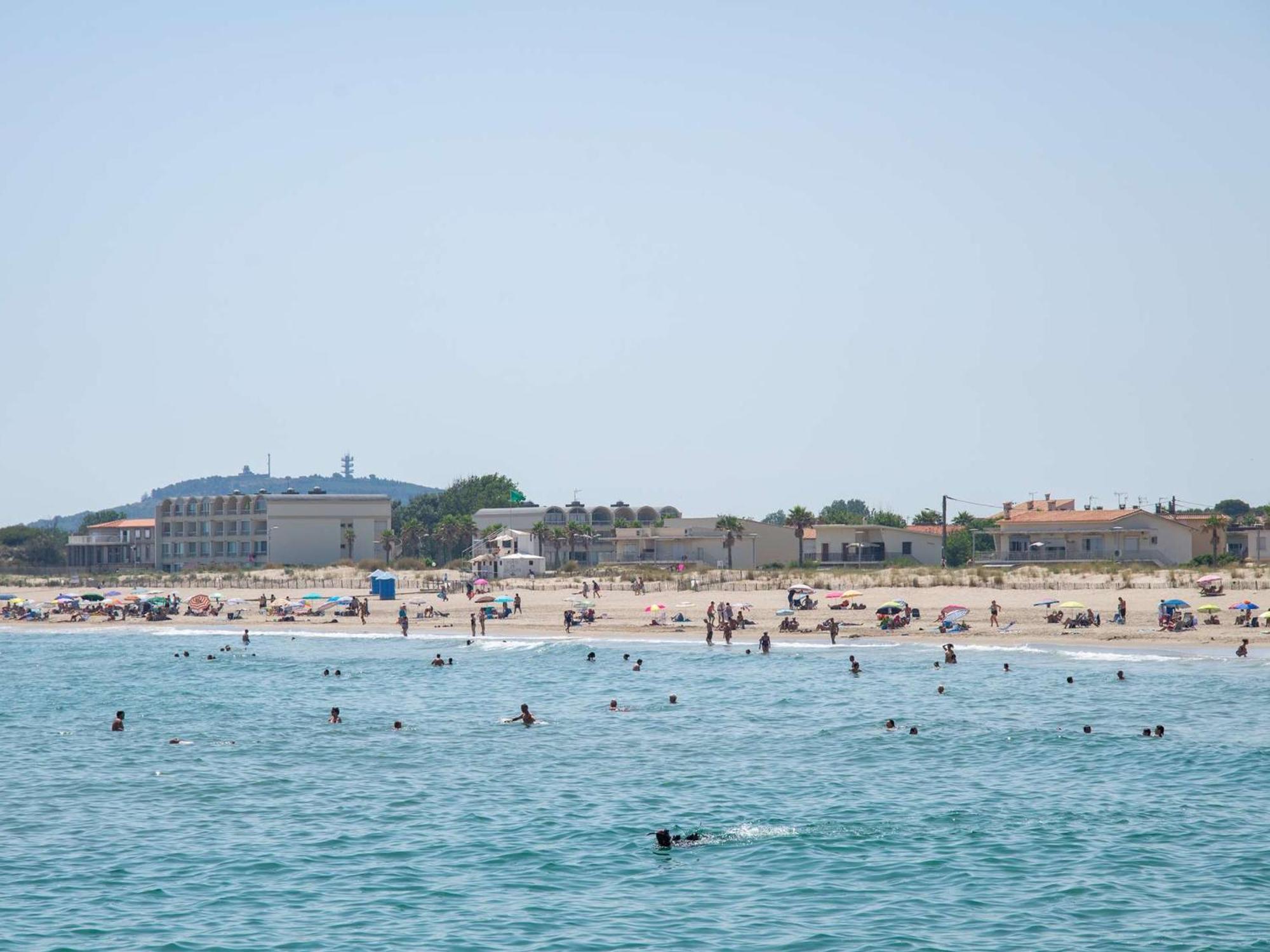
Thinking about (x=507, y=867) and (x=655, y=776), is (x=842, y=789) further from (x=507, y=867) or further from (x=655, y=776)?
(x=507, y=867)

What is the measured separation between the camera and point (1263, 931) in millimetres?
18781

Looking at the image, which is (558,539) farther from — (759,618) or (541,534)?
(759,618)

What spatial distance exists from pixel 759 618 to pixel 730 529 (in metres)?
35.4

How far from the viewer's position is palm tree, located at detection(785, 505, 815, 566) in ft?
314

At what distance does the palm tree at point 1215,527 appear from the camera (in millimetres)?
81688

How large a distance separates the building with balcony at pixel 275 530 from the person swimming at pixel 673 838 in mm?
95354

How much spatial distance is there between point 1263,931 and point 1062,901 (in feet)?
8.99

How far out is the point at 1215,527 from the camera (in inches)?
3290

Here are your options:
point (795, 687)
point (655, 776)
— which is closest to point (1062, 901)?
point (655, 776)

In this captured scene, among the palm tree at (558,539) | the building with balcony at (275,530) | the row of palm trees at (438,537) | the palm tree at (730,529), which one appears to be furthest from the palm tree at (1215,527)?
the building with balcony at (275,530)

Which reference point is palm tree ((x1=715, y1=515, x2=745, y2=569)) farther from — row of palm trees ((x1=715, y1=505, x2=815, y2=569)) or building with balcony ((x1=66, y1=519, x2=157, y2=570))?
building with balcony ((x1=66, y1=519, x2=157, y2=570))

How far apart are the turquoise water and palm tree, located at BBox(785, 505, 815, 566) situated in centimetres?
4840

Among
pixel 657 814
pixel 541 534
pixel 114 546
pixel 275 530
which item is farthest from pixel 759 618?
pixel 114 546

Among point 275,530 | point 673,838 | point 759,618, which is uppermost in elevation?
point 275,530
